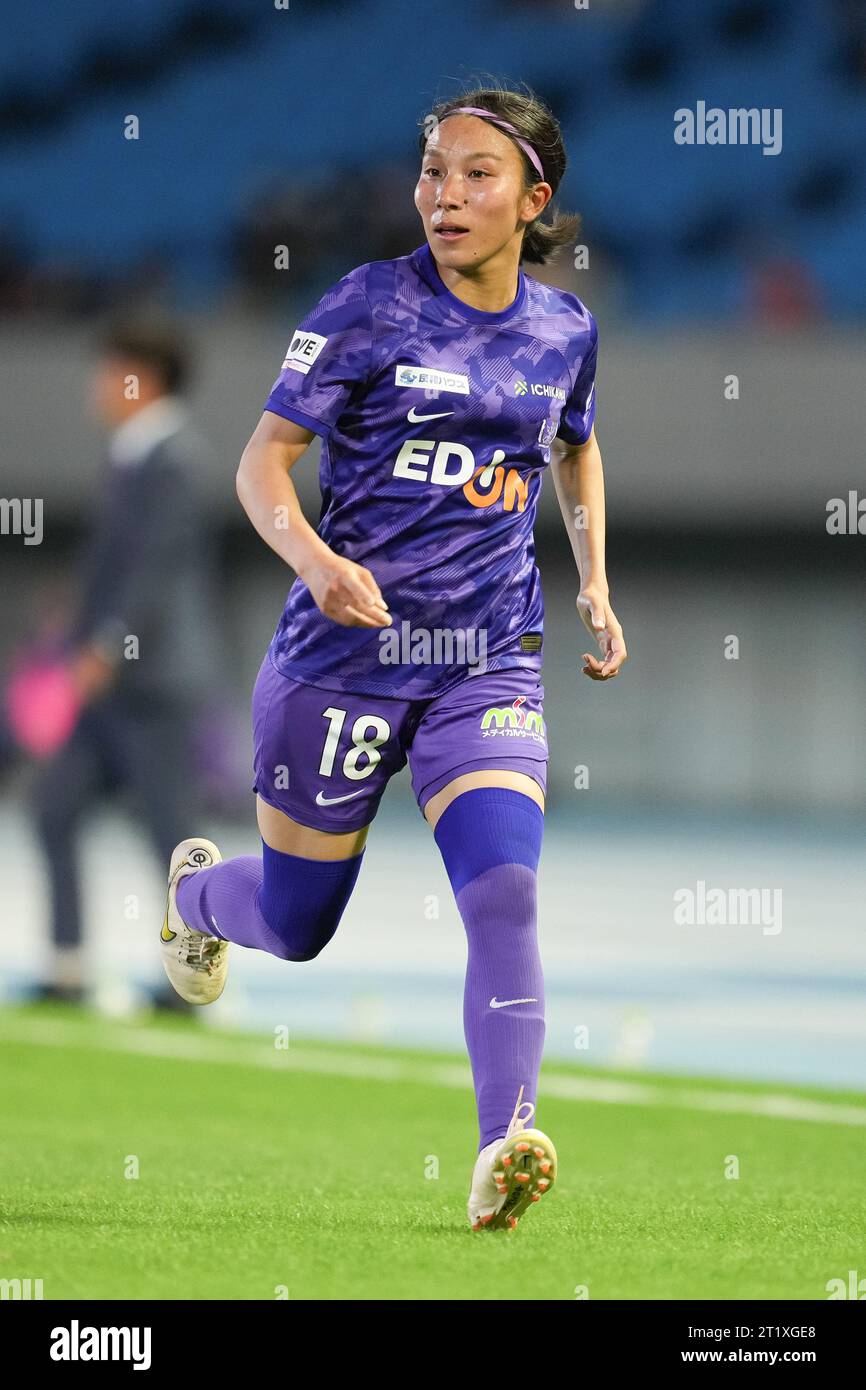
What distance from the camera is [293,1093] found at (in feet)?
24.7

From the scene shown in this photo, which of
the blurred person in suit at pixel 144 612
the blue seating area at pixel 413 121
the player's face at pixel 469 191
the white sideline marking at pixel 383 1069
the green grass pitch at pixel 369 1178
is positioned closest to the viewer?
the green grass pitch at pixel 369 1178

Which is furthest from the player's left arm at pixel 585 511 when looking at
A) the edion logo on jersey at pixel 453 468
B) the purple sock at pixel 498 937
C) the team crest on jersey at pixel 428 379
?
the purple sock at pixel 498 937

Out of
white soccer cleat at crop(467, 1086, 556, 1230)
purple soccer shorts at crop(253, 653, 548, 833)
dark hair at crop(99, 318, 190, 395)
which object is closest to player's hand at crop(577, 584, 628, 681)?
purple soccer shorts at crop(253, 653, 548, 833)

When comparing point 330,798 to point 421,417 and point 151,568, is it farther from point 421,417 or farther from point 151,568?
point 151,568

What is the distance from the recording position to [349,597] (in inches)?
162

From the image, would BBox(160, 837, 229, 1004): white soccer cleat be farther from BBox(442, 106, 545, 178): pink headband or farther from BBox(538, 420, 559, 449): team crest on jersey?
BBox(442, 106, 545, 178): pink headband

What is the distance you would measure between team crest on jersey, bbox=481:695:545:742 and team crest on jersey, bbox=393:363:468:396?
2.28 ft

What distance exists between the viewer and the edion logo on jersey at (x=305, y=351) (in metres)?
4.47

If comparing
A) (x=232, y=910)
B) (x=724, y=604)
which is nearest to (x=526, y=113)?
(x=232, y=910)

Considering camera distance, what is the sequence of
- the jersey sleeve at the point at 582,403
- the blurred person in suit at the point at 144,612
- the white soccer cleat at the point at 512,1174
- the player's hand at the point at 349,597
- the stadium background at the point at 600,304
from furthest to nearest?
1. the stadium background at the point at 600,304
2. the blurred person in suit at the point at 144,612
3. the jersey sleeve at the point at 582,403
4. the white soccer cleat at the point at 512,1174
5. the player's hand at the point at 349,597

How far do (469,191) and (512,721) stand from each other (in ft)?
3.79

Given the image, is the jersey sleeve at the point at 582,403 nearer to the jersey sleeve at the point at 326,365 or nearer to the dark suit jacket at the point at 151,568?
the jersey sleeve at the point at 326,365

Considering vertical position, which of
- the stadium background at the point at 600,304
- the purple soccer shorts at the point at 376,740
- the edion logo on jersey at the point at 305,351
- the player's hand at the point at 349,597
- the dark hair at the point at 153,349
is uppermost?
the stadium background at the point at 600,304
